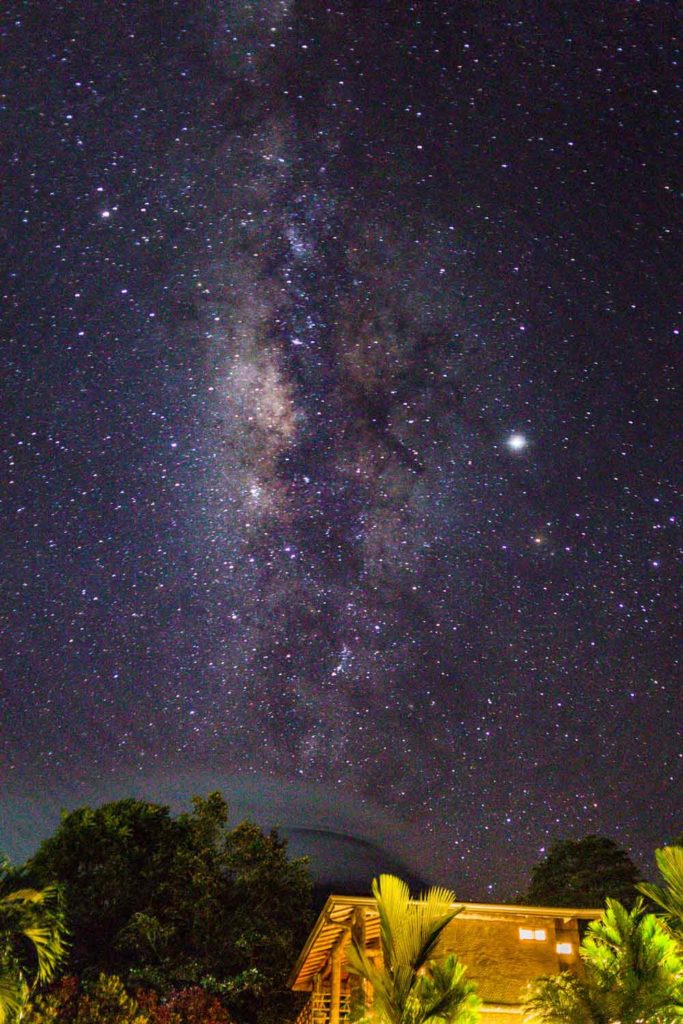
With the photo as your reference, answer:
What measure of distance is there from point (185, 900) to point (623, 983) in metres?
14.8

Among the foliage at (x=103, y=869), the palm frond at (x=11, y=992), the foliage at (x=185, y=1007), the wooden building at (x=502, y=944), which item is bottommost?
the foliage at (x=185, y=1007)

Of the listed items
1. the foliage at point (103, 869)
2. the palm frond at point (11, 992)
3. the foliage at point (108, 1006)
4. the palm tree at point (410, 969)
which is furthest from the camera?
the foliage at point (103, 869)

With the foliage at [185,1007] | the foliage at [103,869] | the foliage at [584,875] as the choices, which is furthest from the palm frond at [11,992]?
the foliage at [584,875]

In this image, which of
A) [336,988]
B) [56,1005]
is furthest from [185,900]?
[336,988]

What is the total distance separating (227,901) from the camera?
827 inches

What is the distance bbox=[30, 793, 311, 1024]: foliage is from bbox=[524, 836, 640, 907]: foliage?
838 centimetres

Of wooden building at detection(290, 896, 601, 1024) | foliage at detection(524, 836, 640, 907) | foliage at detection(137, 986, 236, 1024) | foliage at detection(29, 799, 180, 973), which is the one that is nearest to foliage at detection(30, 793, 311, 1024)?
foliage at detection(29, 799, 180, 973)

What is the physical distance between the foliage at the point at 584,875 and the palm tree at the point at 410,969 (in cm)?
1761

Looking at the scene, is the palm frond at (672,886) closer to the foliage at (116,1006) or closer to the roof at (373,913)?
the roof at (373,913)

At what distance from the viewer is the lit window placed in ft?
37.4

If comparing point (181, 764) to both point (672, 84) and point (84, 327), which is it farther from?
point (672, 84)

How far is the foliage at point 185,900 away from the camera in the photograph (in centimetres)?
1955

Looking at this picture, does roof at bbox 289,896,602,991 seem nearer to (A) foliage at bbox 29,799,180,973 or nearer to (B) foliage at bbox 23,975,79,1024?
(B) foliage at bbox 23,975,79,1024

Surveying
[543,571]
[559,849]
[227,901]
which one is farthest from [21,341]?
[559,849]
